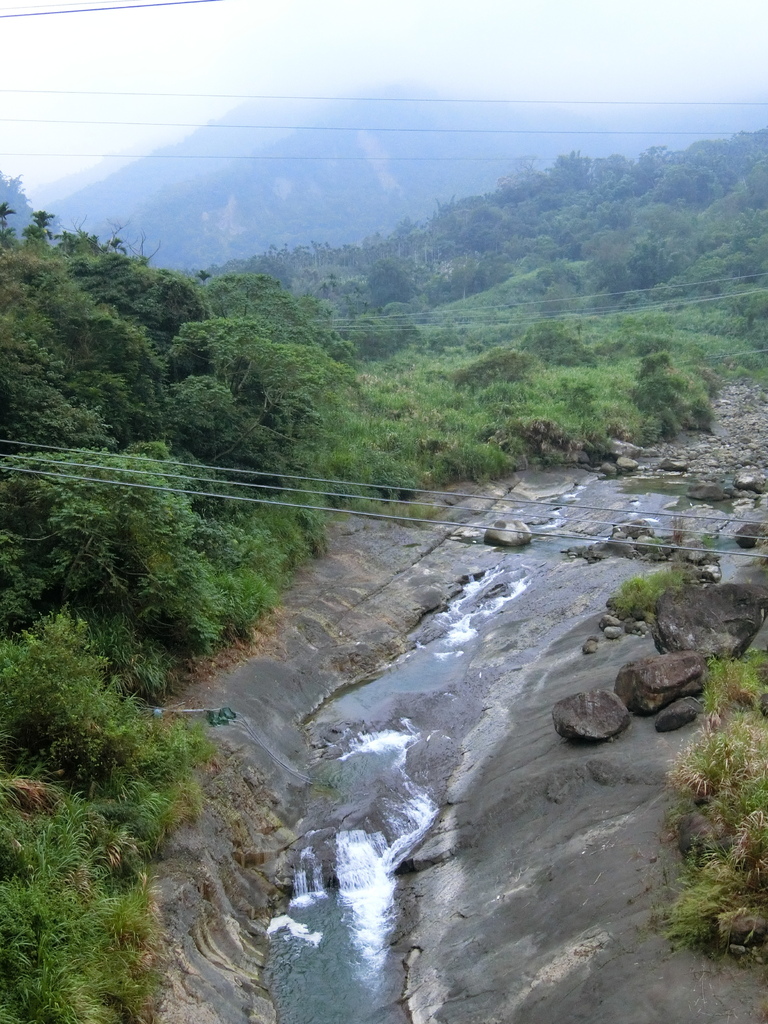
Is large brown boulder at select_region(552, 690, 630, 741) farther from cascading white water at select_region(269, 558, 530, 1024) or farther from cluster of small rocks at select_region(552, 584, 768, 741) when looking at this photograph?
cascading white water at select_region(269, 558, 530, 1024)

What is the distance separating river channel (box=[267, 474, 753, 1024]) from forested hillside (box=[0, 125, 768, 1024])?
2.37 m

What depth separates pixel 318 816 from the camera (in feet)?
47.1

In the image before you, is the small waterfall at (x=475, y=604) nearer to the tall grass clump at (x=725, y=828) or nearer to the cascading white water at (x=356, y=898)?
the cascading white water at (x=356, y=898)

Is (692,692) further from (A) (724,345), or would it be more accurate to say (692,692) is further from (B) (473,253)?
(B) (473,253)

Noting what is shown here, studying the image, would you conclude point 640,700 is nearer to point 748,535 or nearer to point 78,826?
point 78,826

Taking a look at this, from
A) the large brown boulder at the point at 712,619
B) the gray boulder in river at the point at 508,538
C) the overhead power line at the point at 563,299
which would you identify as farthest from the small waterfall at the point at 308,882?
the overhead power line at the point at 563,299

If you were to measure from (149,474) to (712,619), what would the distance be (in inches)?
402

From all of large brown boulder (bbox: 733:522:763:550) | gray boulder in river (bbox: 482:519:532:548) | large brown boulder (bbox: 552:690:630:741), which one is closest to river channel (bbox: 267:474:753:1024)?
gray boulder in river (bbox: 482:519:532:548)

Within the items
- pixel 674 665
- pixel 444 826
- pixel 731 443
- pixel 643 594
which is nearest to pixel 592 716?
pixel 674 665

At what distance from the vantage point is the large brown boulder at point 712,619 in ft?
49.6

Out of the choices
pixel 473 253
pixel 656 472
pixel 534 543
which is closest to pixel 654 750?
pixel 534 543

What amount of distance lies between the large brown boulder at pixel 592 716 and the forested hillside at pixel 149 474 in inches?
198

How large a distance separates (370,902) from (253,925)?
173cm

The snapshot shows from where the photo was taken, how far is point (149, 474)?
15.2 metres
